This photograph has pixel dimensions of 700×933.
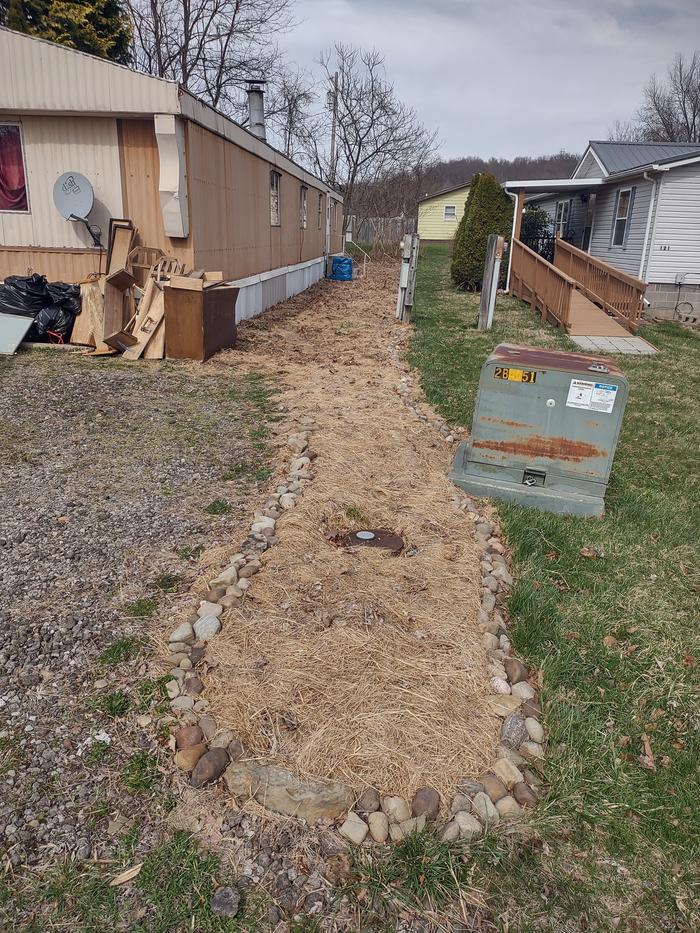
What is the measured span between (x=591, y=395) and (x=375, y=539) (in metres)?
1.61

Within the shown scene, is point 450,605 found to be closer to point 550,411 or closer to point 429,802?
point 429,802

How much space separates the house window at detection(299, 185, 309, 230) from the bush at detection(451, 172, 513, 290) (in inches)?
166

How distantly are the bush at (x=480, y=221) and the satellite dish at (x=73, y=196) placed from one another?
10664mm

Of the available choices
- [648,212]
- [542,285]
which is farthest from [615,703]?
[648,212]

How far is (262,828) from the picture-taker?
79.7 inches

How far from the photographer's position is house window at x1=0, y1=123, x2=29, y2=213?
895 centimetres

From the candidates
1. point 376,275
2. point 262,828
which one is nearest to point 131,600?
point 262,828

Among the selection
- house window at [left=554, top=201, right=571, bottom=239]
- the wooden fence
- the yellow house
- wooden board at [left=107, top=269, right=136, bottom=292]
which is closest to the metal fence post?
wooden board at [left=107, top=269, right=136, bottom=292]

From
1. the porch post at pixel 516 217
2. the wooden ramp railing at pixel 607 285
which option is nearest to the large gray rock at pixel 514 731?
the wooden ramp railing at pixel 607 285

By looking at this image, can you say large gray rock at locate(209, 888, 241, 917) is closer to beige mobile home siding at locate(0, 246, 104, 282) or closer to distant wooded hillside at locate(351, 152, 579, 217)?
beige mobile home siding at locate(0, 246, 104, 282)

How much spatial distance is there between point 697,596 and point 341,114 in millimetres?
38506

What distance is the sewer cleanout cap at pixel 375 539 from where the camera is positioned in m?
3.71

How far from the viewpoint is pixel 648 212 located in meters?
14.7

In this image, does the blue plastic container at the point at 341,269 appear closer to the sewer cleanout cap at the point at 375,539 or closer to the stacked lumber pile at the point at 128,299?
the stacked lumber pile at the point at 128,299
